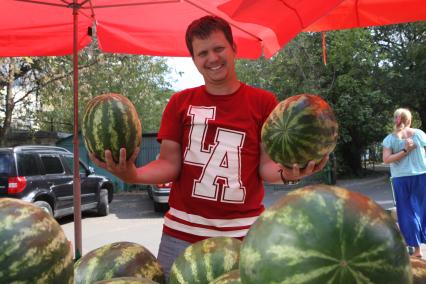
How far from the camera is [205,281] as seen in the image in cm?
145

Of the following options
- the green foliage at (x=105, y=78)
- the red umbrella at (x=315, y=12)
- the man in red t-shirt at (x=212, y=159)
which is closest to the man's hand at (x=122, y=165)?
the man in red t-shirt at (x=212, y=159)

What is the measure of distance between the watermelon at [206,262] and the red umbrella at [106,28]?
8.00 feet

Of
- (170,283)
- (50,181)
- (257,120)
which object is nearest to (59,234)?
(170,283)

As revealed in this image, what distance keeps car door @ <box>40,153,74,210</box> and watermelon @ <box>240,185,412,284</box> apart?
10541mm

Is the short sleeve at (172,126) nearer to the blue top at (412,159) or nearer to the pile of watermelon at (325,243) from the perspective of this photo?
the pile of watermelon at (325,243)

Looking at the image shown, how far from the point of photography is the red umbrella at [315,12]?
2.73m

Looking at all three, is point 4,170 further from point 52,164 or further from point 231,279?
point 231,279

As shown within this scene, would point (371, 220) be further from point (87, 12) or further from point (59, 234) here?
point (87, 12)

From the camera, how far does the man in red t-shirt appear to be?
236cm

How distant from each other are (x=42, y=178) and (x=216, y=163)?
30.1ft

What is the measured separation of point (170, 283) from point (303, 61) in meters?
16.9

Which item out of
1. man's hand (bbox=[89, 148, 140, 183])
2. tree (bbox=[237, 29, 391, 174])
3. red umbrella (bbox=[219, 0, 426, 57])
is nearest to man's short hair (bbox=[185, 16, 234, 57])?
red umbrella (bbox=[219, 0, 426, 57])

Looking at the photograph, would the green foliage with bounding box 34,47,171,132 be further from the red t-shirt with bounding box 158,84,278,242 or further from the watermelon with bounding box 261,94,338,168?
the watermelon with bounding box 261,94,338,168

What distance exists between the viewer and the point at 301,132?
2.18 metres
